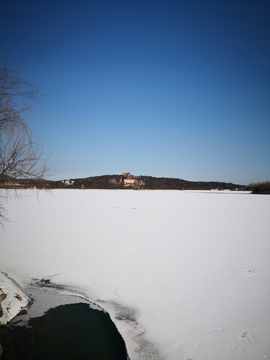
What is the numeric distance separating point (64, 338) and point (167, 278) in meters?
1.52

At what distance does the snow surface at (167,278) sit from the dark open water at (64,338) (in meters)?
0.14

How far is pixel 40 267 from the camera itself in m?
3.40

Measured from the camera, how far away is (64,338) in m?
1.94

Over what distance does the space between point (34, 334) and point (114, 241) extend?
8.98 feet

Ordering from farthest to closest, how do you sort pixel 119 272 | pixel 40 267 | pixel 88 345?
1. pixel 40 267
2. pixel 119 272
3. pixel 88 345

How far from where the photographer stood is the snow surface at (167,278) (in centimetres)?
188

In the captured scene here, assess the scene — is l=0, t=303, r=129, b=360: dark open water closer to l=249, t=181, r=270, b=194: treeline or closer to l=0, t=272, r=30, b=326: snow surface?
l=0, t=272, r=30, b=326: snow surface

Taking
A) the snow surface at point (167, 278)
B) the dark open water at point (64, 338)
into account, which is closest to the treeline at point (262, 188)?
the snow surface at point (167, 278)

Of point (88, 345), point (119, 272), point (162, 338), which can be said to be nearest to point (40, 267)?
point (119, 272)

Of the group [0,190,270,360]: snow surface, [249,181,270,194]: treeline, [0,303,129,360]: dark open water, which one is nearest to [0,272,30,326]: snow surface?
[0,303,129,360]: dark open water

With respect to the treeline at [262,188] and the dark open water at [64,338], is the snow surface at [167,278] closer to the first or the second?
the dark open water at [64,338]

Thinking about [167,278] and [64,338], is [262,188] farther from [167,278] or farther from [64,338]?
[64,338]

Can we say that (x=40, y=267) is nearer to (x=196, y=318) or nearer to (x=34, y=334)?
(x=34, y=334)

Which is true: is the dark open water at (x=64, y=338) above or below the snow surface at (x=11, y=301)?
below
